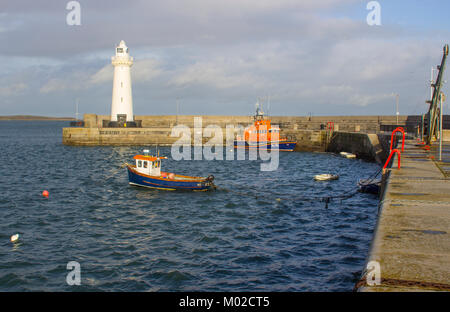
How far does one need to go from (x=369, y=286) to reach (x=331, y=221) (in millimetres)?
12288

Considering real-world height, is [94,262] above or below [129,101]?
below

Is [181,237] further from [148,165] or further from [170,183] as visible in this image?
[148,165]

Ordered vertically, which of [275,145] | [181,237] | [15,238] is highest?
[275,145]

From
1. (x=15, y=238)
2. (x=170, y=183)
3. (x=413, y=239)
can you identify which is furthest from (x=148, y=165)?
(x=413, y=239)

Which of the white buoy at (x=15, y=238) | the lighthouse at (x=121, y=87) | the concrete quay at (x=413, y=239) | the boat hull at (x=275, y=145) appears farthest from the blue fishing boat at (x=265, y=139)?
the white buoy at (x=15, y=238)

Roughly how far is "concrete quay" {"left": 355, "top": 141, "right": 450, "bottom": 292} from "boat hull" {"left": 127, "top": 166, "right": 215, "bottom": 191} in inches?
489

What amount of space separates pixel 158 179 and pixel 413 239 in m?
18.5

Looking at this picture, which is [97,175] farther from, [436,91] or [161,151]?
[436,91]

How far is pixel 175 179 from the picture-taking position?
2495 cm

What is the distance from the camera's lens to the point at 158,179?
82.0 feet

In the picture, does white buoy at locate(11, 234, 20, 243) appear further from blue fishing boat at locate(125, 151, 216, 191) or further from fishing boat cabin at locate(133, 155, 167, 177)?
fishing boat cabin at locate(133, 155, 167, 177)

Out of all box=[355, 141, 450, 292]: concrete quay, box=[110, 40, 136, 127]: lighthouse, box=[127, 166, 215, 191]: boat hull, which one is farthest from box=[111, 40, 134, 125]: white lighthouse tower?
box=[355, 141, 450, 292]: concrete quay

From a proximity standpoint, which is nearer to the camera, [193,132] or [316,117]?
[193,132]
